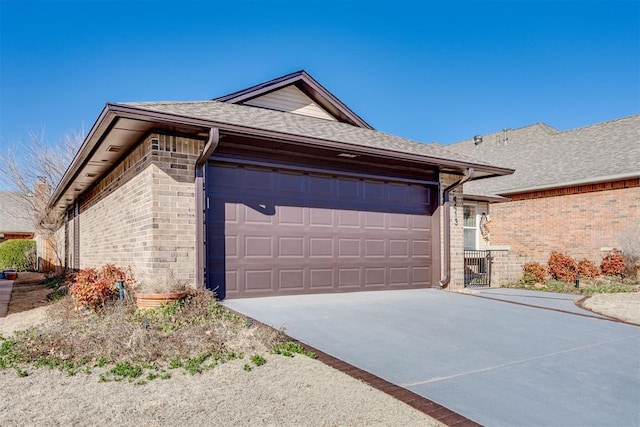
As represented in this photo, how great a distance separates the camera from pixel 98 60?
14719 millimetres

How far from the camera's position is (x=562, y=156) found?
1766cm

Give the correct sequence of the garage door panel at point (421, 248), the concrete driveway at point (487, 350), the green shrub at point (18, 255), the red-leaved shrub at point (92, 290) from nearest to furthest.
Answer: the concrete driveway at point (487, 350), the red-leaved shrub at point (92, 290), the garage door panel at point (421, 248), the green shrub at point (18, 255)

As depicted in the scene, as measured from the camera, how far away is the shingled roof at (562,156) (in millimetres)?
14852

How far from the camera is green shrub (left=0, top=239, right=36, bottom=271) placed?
2375cm

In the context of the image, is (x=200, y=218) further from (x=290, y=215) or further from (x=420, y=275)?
(x=420, y=275)

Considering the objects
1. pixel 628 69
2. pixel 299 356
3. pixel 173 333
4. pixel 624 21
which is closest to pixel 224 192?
pixel 173 333

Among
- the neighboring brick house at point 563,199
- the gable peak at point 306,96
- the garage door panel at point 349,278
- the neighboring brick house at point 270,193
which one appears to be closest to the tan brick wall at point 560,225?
the neighboring brick house at point 563,199

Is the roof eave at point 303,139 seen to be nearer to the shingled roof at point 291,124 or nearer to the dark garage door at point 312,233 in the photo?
the shingled roof at point 291,124

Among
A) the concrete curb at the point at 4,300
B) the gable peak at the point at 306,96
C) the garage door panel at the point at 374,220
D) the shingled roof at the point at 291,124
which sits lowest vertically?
the concrete curb at the point at 4,300

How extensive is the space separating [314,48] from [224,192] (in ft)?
25.5

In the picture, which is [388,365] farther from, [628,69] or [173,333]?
[628,69]

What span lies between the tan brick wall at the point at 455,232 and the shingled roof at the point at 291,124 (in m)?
0.68

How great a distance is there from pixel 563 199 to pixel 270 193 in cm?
1227

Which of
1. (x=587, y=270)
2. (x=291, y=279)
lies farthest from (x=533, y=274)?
(x=291, y=279)
